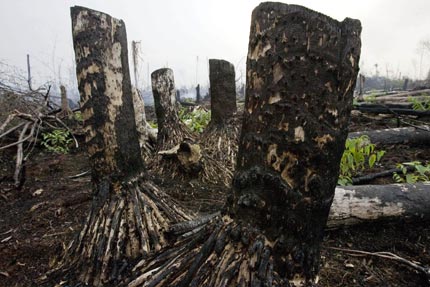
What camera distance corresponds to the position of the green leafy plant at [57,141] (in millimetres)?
6130

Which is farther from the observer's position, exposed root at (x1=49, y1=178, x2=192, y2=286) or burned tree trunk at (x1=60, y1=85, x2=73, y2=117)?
burned tree trunk at (x1=60, y1=85, x2=73, y2=117)

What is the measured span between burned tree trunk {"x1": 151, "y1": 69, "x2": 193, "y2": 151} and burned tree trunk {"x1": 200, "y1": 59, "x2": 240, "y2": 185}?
0.51 m

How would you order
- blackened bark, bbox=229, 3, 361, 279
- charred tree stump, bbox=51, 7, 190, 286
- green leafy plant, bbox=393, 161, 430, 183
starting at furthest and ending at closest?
green leafy plant, bbox=393, 161, 430, 183
charred tree stump, bbox=51, 7, 190, 286
blackened bark, bbox=229, 3, 361, 279

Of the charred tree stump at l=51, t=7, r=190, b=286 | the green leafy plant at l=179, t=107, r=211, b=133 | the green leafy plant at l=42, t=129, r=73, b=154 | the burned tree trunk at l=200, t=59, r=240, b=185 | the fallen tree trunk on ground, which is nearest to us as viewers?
the charred tree stump at l=51, t=7, r=190, b=286

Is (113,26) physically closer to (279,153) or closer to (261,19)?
(261,19)

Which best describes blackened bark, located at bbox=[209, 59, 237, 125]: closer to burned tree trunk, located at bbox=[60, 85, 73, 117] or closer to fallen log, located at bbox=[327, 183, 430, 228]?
fallen log, located at bbox=[327, 183, 430, 228]

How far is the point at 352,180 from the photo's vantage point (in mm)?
3201

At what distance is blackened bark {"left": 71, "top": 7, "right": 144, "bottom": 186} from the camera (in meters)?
2.33

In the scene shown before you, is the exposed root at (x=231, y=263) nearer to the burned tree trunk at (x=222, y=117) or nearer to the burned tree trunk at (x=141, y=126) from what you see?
the burned tree trunk at (x=222, y=117)

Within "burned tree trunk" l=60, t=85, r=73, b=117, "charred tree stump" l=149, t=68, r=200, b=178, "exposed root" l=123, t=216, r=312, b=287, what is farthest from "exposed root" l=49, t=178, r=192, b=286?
"burned tree trunk" l=60, t=85, r=73, b=117

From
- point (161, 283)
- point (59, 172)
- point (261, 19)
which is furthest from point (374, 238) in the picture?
point (59, 172)

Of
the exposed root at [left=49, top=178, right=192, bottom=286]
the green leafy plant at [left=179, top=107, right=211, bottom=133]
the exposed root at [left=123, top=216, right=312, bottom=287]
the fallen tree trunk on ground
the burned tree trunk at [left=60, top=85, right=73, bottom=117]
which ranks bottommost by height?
the exposed root at [left=49, top=178, right=192, bottom=286]

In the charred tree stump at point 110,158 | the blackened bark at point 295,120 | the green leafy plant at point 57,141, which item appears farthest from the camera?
the green leafy plant at point 57,141

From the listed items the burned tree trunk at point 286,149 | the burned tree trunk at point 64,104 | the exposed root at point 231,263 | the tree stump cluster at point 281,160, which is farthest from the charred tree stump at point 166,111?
the burned tree trunk at point 64,104
